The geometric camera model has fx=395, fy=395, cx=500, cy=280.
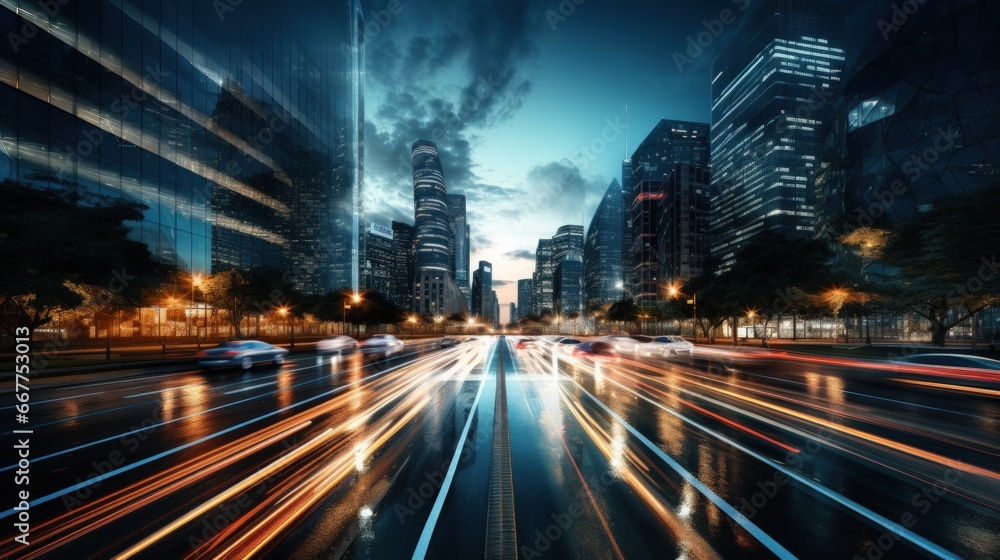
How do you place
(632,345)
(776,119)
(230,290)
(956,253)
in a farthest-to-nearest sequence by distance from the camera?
(776,119) → (230,290) → (632,345) → (956,253)

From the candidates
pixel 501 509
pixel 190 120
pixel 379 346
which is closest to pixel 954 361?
pixel 501 509

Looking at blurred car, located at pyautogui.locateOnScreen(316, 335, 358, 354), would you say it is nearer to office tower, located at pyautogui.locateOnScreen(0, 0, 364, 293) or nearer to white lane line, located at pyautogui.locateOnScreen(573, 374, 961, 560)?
office tower, located at pyautogui.locateOnScreen(0, 0, 364, 293)

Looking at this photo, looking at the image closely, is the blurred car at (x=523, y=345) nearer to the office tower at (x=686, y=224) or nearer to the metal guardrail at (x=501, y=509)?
the metal guardrail at (x=501, y=509)

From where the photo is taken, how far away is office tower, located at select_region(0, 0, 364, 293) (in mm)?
30109

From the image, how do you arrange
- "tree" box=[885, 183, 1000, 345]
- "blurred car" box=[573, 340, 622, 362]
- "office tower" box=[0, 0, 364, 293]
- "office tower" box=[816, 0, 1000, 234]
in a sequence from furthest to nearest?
"office tower" box=[816, 0, 1000, 234], "office tower" box=[0, 0, 364, 293], "blurred car" box=[573, 340, 622, 362], "tree" box=[885, 183, 1000, 345]

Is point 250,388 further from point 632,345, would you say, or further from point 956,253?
point 956,253

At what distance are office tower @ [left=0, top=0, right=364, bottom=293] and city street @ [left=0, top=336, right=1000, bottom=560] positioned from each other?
2999 cm

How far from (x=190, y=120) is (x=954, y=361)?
61.7 metres

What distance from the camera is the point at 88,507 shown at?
5359 mm

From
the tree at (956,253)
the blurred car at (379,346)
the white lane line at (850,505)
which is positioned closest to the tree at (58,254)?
the blurred car at (379,346)

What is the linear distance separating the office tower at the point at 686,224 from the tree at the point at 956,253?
13170 cm

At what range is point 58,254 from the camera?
19.2 meters

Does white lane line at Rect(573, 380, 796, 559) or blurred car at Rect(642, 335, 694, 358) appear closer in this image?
white lane line at Rect(573, 380, 796, 559)

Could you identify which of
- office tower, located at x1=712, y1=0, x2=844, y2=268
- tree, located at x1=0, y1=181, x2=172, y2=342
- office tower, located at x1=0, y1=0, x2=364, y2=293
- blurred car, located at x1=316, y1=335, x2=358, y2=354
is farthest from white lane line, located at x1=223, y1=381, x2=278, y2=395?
office tower, located at x1=712, y1=0, x2=844, y2=268
